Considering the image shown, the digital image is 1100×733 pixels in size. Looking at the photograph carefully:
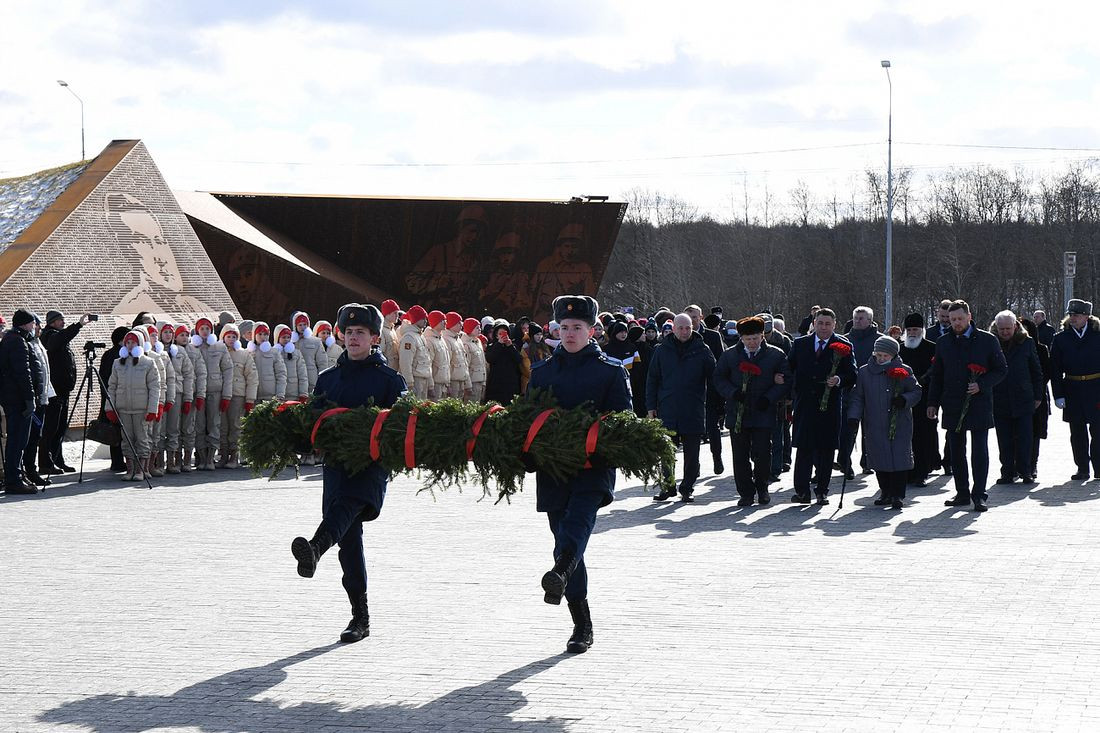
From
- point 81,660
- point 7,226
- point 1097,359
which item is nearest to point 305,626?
point 81,660

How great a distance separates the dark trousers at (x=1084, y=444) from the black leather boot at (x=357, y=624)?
10.3 m

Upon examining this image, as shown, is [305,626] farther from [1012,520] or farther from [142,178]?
[142,178]

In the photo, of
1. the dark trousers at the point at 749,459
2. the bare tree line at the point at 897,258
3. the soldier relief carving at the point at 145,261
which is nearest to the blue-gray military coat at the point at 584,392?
the dark trousers at the point at 749,459

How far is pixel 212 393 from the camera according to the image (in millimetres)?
16531

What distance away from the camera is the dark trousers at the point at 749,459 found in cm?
1277

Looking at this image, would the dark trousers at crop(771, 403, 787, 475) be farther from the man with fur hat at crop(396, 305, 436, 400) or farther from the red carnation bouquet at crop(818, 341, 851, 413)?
the man with fur hat at crop(396, 305, 436, 400)

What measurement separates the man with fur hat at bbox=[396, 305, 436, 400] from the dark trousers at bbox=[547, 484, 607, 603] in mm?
11871

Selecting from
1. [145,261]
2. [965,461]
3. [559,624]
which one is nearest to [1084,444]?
[965,461]

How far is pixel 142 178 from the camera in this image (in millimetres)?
23422

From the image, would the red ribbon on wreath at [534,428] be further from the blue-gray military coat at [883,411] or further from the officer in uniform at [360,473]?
the blue-gray military coat at [883,411]

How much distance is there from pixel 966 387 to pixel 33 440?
1008 centimetres

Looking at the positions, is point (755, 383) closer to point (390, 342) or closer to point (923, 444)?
point (923, 444)

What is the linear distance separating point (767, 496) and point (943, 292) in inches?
2426

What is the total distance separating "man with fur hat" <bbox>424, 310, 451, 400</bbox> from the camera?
19.4m
